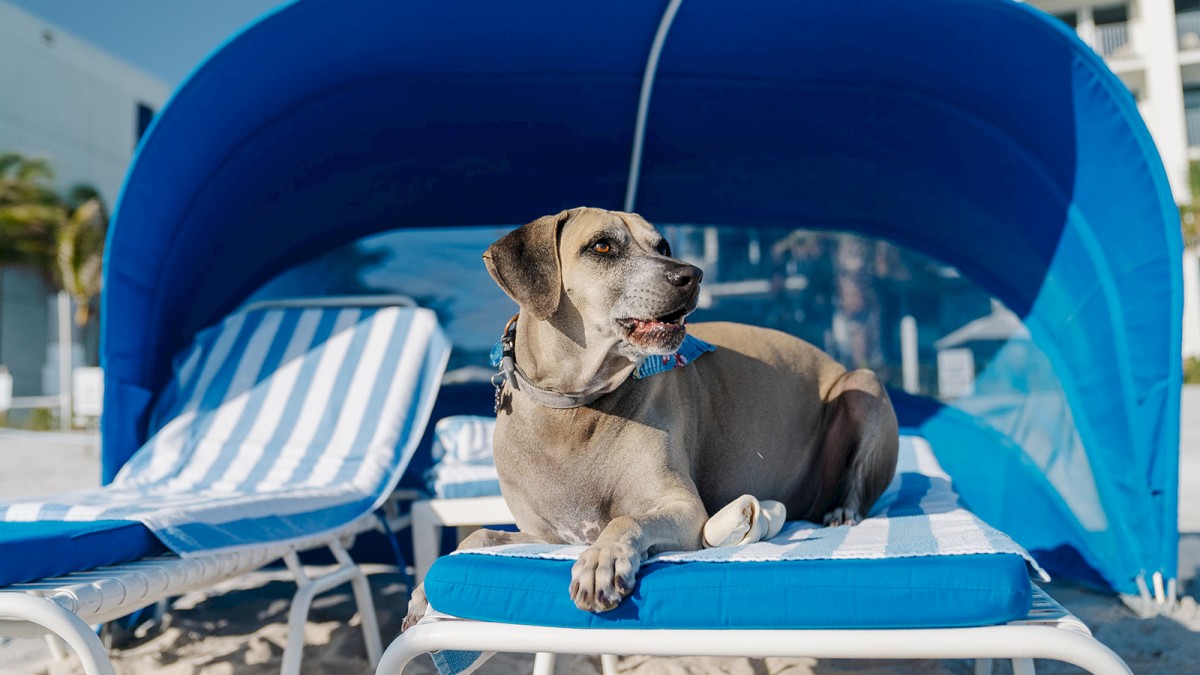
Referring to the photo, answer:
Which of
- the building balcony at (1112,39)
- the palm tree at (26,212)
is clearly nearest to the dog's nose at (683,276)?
the palm tree at (26,212)

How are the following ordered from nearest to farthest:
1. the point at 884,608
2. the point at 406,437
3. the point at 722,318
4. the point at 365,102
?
the point at 884,608 → the point at 365,102 → the point at 406,437 → the point at 722,318

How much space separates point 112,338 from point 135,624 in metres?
1.25

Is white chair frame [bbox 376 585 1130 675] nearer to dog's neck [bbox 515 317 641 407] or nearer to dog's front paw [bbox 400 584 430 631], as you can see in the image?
dog's front paw [bbox 400 584 430 631]

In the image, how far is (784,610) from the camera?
1963 millimetres

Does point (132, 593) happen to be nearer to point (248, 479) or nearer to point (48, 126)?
point (248, 479)

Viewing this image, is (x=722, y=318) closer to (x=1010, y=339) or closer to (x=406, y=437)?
(x=1010, y=339)

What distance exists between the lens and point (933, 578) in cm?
195

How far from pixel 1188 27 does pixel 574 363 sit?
33.5m

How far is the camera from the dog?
7.98 ft

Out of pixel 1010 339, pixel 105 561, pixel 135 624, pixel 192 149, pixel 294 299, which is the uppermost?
pixel 192 149

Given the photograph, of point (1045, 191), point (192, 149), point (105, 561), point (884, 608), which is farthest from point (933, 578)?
point (192, 149)

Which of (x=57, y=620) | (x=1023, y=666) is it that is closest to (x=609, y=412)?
(x=1023, y=666)

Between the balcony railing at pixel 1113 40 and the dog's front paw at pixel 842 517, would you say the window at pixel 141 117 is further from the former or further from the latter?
the dog's front paw at pixel 842 517

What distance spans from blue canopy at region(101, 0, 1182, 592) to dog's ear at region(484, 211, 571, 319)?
1559mm
